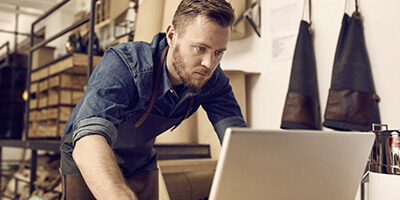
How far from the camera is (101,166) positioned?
81cm

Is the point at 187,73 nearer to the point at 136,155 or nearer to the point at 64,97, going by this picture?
the point at 136,155

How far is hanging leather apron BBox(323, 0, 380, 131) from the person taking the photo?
1645mm

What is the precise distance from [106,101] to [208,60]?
30cm

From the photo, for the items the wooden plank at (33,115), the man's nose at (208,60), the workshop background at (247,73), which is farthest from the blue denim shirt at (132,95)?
the wooden plank at (33,115)

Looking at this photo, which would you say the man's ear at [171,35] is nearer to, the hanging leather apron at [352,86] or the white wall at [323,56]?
the hanging leather apron at [352,86]

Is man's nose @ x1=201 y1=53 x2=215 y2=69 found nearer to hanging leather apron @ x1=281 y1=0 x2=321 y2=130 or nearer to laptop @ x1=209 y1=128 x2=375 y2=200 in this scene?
laptop @ x1=209 y1=128 x2=375 y2=200

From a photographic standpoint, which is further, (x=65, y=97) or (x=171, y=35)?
(x=65, y=97)

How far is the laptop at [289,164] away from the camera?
56cm

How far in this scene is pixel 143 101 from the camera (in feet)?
3.56

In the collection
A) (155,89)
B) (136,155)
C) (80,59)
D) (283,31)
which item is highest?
(283,31)

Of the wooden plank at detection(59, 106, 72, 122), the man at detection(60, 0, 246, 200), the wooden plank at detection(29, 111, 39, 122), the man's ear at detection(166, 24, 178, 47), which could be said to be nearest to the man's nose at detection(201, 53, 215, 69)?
the man at detection(60, 0, 246, 200)

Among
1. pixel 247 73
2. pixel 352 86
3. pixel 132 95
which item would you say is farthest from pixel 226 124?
pixel 247 73

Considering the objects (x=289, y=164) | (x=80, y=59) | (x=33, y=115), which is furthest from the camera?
(x=33, y=115)

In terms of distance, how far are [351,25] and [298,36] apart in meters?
0.29
